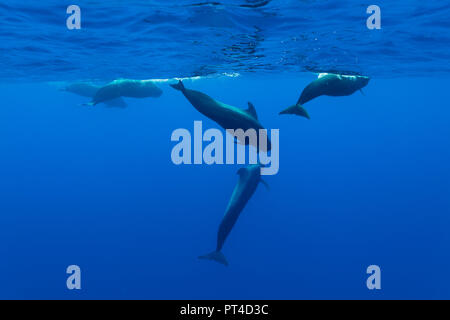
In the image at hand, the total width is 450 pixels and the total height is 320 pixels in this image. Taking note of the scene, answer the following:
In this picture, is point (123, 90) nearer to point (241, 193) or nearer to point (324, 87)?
point (241, 193)

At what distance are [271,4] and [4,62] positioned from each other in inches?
606

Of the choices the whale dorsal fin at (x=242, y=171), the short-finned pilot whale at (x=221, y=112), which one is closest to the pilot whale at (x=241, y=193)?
the whale dorsal fin at (x=242, y=171)

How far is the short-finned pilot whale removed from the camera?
20.0 ft

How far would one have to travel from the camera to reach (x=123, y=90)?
12984 mm

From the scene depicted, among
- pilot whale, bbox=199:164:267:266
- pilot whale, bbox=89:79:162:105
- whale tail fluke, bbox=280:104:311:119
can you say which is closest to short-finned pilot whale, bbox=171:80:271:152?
whale tail fluke, bbox=280:104:311:119

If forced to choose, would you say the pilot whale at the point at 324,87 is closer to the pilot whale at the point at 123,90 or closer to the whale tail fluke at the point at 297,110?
the whale tail fluke at the point at 297,110

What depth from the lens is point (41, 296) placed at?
1906 centimetres

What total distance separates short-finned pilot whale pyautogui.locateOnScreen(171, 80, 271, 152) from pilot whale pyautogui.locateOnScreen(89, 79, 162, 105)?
7174 millimetres

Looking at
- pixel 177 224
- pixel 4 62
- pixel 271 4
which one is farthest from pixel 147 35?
pixel 177 224

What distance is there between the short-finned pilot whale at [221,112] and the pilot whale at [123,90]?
7.17m

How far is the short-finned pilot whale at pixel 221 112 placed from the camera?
608cm

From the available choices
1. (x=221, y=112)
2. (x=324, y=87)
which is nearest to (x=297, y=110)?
(x=324, y=87)

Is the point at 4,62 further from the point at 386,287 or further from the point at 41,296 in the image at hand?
the point at 386,287

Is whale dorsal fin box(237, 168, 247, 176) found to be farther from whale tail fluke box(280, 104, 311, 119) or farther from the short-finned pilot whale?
the short-finned pilot whale
